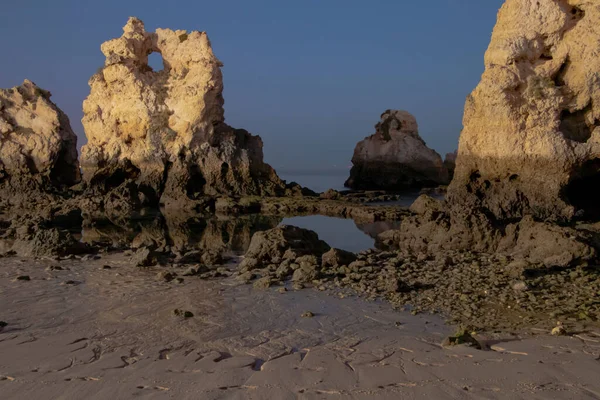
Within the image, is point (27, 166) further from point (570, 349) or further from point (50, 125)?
point (570, 349)

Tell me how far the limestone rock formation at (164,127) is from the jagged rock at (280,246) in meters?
13.9

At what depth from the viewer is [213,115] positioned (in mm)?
26516

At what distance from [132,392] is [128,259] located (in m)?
7.18

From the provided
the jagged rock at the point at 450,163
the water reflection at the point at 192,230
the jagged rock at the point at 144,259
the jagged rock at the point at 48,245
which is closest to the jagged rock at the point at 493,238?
the water reflection at the point at 192,230

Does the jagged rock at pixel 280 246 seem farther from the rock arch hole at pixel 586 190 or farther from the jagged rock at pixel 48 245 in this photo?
the rock arch hole at pixel 586 190

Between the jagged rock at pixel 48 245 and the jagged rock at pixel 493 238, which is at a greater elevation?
the jagged rock at pixel 493 238

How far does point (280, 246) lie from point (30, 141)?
66.4 feet

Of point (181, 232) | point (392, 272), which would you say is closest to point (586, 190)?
point (392, 272)

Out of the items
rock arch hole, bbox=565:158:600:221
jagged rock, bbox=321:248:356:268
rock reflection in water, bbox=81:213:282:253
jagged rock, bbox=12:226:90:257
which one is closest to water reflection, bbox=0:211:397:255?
rock reflection in water, bbox=81:213:282:253

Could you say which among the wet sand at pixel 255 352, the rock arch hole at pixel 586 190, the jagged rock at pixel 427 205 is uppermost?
the rock arch hole at pixel 586 190

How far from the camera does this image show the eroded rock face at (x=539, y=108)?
50.8 ft

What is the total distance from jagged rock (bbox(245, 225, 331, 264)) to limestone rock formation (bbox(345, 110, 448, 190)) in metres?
24.4

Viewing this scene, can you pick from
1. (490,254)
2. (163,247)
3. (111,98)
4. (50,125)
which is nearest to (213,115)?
(111,98)

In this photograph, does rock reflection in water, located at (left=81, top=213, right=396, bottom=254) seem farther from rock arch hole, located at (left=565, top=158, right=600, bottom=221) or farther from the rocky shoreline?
rock arch hole, located at (left=565, top=158, right=600, bottom=221)
